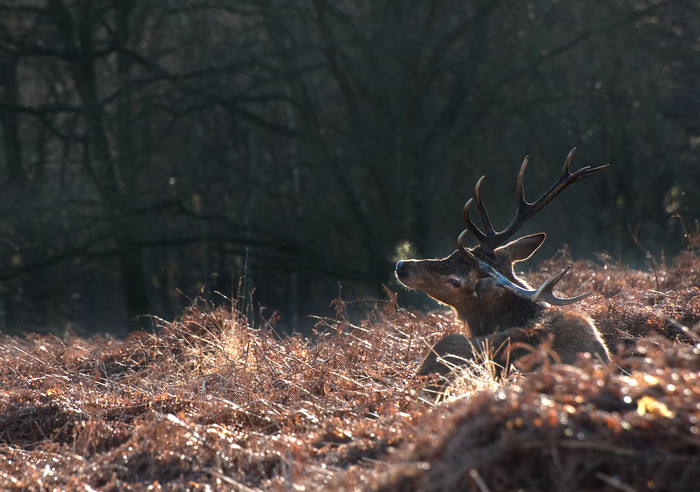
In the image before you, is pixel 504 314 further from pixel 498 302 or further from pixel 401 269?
pixel 401 269

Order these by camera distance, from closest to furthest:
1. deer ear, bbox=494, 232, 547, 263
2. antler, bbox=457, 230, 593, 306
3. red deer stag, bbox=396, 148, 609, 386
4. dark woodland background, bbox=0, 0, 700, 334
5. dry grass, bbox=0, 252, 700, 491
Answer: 1. dry grass, bbox=0, 252, 700, 491
2. red deer stag, bbox=396, 148, 609, 386
3. antler, bbox=457, 230, 593, 306
4. deer ear, bbox=494, 232, 547, 263
5. dark woodland background, bbox=0, 0, 700, 334

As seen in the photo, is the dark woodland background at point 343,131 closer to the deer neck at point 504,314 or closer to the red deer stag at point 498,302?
the red deer stag at point 498,302

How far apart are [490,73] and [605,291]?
39.6 ft

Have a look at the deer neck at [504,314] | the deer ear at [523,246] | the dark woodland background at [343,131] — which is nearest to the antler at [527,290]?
the deer neck at [504,314]

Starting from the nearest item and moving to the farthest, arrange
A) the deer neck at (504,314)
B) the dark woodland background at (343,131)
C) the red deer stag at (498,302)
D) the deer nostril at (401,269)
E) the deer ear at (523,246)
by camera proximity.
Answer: the red deer stag at (498,302), the deer neck at (504,314), the deer nostril at (401,269), the deer ear at (523,246), the dark woodland background at (343,131)

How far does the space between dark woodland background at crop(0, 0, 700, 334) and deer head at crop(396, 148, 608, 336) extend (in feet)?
29.0

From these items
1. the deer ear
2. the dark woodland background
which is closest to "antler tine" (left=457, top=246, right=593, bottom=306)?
the deer ear

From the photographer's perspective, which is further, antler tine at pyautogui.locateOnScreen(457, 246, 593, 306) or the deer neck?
the deer neck

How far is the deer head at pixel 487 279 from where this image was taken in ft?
20.7

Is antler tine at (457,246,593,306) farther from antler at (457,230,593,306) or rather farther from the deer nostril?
the deer nostril

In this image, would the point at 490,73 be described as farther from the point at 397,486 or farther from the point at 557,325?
the point at 397,486

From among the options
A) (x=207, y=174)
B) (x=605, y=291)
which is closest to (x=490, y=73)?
(x=207, y=174)

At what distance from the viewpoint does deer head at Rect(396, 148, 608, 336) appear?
632 cm

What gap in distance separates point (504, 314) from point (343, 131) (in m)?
12.5
